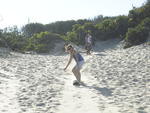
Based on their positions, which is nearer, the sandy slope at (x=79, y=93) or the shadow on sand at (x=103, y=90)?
the sandy slope at (x=79, y=93)

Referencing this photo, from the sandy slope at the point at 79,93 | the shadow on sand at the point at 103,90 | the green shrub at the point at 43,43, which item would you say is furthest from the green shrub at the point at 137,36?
the shadow on sand at the point at 103,90

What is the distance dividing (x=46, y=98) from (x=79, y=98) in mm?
838

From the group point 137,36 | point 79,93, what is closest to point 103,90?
point 79,93

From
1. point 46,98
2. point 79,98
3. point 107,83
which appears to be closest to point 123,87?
point 107,83

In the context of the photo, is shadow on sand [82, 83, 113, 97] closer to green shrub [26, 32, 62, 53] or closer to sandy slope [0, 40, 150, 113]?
sandy slope [0, 40, 150, 113]

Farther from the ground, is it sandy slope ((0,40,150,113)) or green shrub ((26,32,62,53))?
green shrub ((26,32,62,53))

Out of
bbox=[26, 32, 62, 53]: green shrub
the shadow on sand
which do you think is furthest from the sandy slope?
bbox=[26, 32, 62, 53]: green shrub

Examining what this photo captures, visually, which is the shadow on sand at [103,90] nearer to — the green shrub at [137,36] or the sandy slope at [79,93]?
the sandy slope at [79,93]

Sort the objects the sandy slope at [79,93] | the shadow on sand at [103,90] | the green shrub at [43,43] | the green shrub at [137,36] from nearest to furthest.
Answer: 1. the sandy slope at [79,93]
2. the shadow on sand at [103,90]
3. the green shrub at [137,36]
4. the green shrub at [43,43]

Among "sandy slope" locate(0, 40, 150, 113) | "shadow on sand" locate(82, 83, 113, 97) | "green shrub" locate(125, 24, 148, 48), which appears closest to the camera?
"sandy slope" locate(0, 40, 150, 113)

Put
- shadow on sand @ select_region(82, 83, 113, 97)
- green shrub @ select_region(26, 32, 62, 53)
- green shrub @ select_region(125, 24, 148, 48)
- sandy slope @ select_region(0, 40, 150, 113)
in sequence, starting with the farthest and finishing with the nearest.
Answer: green shrub @ select_region(26, 32, 62, 53) → green shrub @ select_region(125, 24, 148, 48) → shadow on sand @ select_region(82, 83, 113, 97) → sandy slope @ select_region(0, 40, 150, 113)

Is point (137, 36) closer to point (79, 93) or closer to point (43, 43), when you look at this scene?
point (43, 43)

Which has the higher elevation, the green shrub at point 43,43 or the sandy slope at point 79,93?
the green shrub at point 43,43

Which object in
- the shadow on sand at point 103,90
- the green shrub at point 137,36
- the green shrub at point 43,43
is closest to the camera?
the shadow on sand at point 103,90
